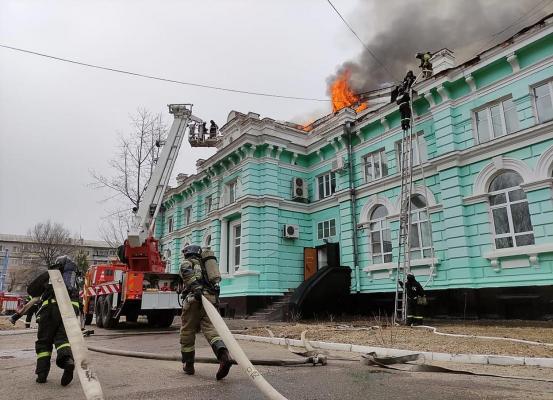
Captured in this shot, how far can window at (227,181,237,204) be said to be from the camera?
2072cm

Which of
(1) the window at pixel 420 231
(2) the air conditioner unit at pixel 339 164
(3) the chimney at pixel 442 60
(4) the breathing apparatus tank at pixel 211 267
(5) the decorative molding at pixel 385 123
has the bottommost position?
(4) the breathing apparatus tank at pixel 211 267

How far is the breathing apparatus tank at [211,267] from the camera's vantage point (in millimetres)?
5539

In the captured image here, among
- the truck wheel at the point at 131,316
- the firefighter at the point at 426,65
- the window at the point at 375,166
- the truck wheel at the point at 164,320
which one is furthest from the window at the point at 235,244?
the firefighter at the point at 426,65

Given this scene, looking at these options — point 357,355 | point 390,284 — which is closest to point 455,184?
point 390,284

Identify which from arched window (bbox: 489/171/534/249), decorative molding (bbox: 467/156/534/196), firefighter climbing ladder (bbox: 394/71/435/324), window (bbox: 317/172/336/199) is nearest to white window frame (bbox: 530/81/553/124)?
decorative molding (bbox: 467/156/534/196)

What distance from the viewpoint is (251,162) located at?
1894cm

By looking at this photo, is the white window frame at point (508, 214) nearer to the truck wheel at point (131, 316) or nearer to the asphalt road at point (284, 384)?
the asphalt road at point (284, 384)

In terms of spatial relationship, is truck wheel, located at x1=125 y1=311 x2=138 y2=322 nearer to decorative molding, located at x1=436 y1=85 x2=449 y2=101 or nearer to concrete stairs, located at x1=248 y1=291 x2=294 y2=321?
concrete stairs, located at x1=248 y1=291 x2=294 y2=321

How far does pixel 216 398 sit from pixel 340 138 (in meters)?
15.1

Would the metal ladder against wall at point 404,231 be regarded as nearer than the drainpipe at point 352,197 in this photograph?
Yes

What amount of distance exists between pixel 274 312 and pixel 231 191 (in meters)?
7.50

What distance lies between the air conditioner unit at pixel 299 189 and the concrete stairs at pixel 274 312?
4772mm

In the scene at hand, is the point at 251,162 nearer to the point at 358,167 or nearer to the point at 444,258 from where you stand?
the point at 358,167

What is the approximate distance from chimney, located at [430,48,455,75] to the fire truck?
9.83m
